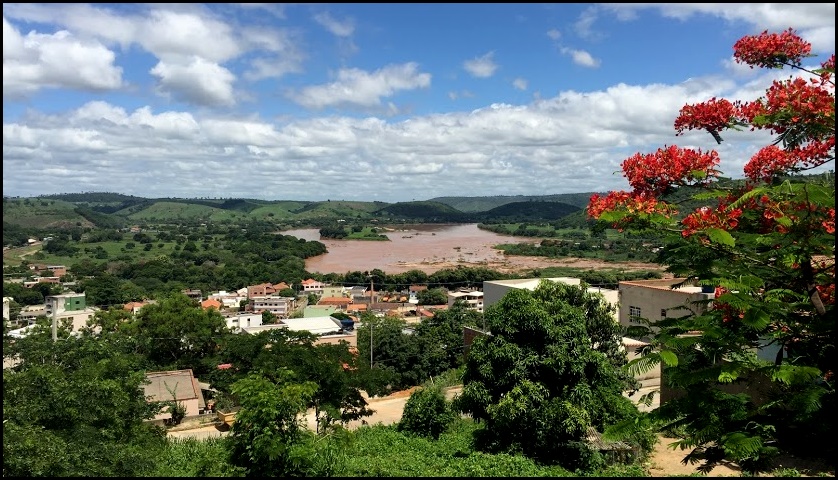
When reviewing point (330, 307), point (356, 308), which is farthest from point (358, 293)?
point (330, 307)

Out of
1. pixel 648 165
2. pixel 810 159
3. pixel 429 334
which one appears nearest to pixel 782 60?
pixel 810 159

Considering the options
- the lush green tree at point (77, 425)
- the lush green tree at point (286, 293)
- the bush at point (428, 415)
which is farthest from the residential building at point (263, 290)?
the bush at point (428, 415)

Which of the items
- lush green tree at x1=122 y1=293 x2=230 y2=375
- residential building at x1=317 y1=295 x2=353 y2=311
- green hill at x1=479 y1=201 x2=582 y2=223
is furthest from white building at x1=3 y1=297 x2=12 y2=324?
green hill at x1=479 y1=201 x2=582 y2=223

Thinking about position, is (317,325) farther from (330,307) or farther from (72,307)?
(72,307)

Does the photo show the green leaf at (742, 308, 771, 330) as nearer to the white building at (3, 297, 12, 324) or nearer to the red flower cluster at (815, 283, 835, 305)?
the red flower cluster at (815, 283, 835, 305)

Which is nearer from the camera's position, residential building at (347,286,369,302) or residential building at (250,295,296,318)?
residential building at (250,295,296,318)

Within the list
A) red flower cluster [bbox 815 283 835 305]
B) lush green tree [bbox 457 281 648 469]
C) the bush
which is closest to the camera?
red flower cluster [bbox 815 283 835 305]
